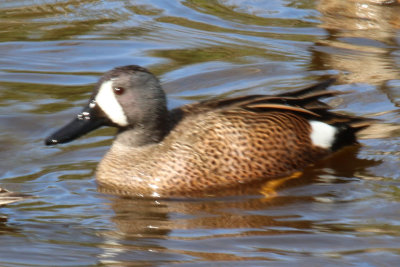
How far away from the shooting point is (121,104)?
21.2 feet

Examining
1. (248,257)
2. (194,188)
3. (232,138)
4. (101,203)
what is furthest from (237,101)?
(248,257)

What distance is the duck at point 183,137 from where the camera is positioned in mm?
6449

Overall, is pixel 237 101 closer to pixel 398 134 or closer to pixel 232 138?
pixel 232 138

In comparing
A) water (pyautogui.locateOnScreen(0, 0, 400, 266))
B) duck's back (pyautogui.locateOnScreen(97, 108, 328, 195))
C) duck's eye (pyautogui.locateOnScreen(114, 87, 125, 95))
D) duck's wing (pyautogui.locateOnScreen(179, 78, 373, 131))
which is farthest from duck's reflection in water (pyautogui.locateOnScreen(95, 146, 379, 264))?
duck's eye (pyautogui.locateOnScreen(114, 87, 125, 95))

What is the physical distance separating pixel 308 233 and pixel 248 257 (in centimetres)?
52

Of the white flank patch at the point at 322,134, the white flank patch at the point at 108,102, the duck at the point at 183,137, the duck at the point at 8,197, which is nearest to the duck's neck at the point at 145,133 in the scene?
the duck at the point at 183,137

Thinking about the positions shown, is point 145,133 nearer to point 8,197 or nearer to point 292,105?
point 292,105

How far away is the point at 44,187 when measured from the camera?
6.38m

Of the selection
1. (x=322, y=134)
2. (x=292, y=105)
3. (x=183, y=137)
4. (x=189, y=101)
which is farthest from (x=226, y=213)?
(x=189, y=101)

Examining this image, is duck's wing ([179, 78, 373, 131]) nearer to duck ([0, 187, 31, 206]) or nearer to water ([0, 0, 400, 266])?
water ([0, 0, 400, 266])

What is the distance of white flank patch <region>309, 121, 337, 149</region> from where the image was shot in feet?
22.7

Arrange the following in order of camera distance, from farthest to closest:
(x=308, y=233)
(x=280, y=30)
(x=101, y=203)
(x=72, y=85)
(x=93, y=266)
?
(x=280, y=30) < (x=72, y=85) < (x=101, y=203) < (x=308, y=233) < (x=93, y=266)

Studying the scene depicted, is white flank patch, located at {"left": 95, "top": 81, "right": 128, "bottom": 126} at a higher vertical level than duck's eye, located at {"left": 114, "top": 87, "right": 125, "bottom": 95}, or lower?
lower

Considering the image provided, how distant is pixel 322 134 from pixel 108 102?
1617 mm
